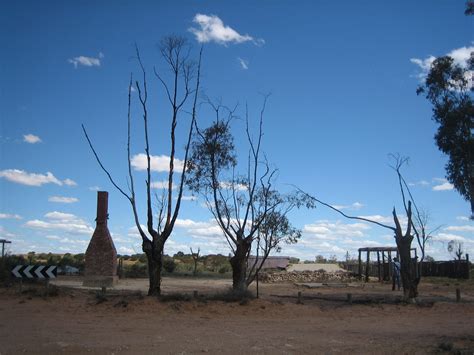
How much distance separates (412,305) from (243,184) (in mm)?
8878

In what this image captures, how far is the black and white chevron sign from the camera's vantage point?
21.9m

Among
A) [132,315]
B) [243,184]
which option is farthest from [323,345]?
[243,184]

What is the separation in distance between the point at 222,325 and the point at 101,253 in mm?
16194

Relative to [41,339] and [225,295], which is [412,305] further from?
[41,339]

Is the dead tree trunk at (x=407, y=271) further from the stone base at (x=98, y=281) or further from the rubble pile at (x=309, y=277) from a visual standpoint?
the rubble pile at (x=309, y=277)

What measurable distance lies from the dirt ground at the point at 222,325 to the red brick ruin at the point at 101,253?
650cm

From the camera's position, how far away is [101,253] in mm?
30672

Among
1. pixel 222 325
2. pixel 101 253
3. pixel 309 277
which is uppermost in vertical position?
pixel 101 253

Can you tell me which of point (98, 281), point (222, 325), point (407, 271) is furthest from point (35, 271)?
point (407, 271)

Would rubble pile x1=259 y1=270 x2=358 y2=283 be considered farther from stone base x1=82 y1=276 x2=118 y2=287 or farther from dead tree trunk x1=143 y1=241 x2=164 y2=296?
dead tree trunk x1=143 y1=241 x2=164 y2=296

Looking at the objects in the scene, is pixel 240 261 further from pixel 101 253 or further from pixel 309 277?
pixel 309 277

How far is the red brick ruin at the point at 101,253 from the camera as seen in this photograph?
3067cm

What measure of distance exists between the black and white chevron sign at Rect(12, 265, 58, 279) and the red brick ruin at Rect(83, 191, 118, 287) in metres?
8.49

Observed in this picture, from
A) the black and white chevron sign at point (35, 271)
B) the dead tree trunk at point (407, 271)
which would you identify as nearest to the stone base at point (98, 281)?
the black and white chevron sign at point (35, 271)
